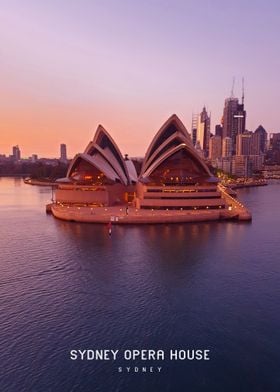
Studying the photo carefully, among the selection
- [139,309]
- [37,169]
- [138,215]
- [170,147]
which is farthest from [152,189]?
[37,169]

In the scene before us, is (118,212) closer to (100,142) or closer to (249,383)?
(100,142)

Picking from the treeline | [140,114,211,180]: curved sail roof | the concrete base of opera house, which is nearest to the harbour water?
the concrete base of opera house

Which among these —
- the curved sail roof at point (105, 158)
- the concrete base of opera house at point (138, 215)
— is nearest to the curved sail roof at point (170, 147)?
the curved sail roof at point (105, 158)

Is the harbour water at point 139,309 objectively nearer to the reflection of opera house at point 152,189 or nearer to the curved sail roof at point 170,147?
the reflection of opera house at point 152,189

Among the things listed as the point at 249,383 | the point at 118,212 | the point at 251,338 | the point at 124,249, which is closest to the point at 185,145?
the point at 118,212

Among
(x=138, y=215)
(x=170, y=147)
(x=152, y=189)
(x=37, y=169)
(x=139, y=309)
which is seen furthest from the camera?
(x=37, y=169)

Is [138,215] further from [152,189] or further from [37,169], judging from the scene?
[37,169]
